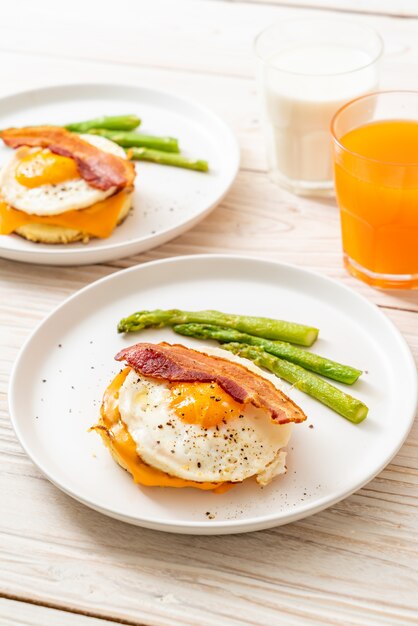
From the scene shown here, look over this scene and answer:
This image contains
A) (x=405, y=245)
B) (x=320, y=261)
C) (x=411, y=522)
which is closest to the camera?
(x=411, y=522)

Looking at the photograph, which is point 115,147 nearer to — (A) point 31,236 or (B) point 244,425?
(A) point 31,236

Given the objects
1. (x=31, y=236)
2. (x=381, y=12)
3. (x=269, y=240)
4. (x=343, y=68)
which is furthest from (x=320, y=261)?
Answer: (x=381, y=12)

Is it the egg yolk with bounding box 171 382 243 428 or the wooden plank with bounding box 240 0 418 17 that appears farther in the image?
the wooden plank with bounding box 240 0 418 17

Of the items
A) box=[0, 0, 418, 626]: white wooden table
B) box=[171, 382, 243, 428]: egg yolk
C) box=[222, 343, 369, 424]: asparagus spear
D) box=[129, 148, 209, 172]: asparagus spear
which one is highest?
box=[171, 382, 243, 428]: egg yolk

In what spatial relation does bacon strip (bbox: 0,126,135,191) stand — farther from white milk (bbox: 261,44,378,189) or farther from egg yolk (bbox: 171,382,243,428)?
egg yolk (bbox: 171,382,243,428)

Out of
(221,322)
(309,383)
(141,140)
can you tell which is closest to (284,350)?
(309,383)

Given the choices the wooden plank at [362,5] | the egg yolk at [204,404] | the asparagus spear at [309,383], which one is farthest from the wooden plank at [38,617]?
the wooden plank at [362,5]

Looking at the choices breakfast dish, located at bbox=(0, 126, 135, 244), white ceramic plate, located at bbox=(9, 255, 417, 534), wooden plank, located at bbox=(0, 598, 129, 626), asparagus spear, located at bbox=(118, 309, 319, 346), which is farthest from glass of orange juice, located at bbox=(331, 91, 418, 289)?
wooden plank, located at bbox=(0, 598, 129, 626)

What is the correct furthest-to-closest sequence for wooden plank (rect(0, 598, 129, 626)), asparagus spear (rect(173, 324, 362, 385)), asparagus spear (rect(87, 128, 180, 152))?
asparagus spear (rect(87, 128, 180, 152)) < asparagus spear (rect(173, 324, 362, 385)) < wooden plank (rect(0, 598, 129, 626))
